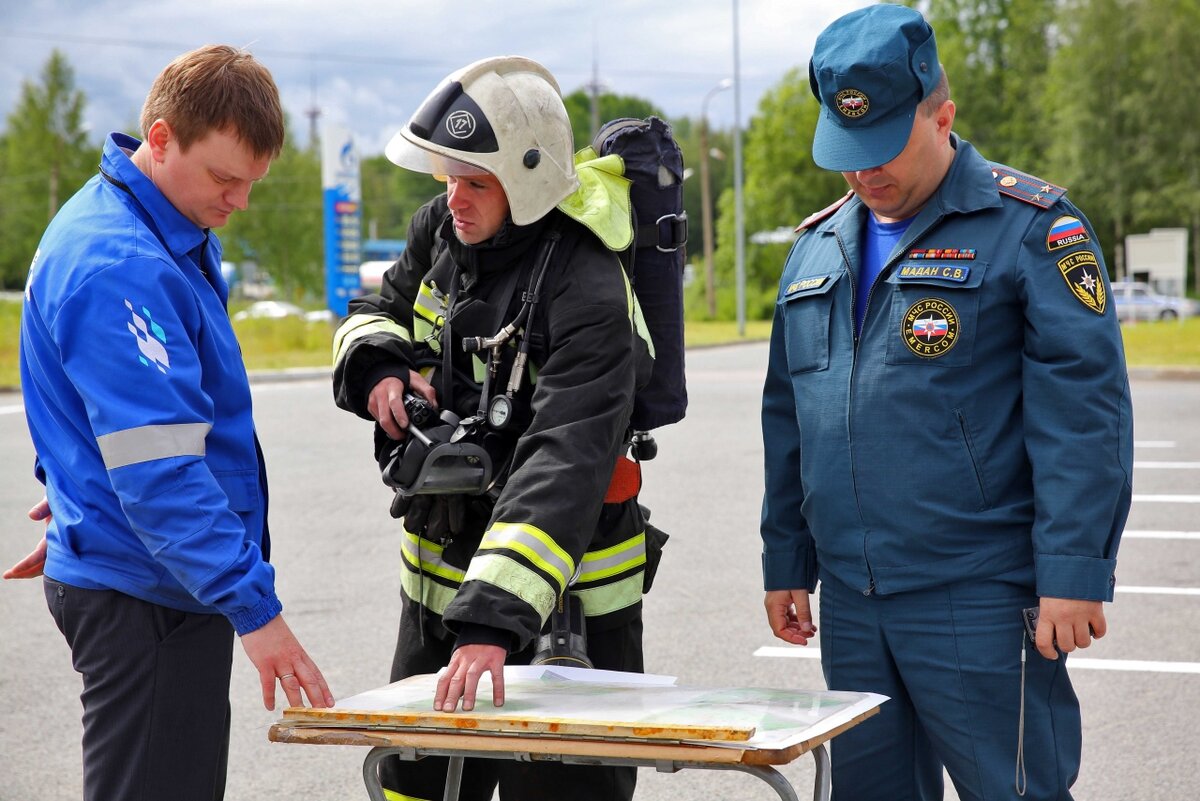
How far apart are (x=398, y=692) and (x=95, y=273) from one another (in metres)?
0.89

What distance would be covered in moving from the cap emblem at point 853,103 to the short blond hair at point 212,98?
1095mm

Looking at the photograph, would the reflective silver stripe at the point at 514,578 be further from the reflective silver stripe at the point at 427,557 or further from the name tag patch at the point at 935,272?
the name tag patch at the point at 935,272

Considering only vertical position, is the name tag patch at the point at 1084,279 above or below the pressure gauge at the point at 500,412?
above

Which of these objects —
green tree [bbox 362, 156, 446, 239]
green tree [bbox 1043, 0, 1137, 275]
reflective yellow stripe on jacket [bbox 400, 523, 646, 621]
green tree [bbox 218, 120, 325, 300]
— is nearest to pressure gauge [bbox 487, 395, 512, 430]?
reflective yellow stripe on jacket [bbox 400, 523, 646, 621]

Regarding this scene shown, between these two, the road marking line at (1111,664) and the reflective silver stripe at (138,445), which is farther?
the road marking line at (1111,664)

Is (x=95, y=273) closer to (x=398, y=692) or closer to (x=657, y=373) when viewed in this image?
(x=398, y=692)

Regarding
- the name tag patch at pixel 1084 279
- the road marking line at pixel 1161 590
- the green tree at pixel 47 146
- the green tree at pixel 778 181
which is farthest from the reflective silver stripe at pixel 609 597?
the green tree at pixel 47 146

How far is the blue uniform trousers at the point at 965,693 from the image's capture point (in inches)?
97.6

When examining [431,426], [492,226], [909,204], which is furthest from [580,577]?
[909,204]

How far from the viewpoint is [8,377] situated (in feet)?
65.9

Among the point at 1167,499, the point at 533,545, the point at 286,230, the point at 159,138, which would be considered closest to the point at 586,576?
the point at 533,545

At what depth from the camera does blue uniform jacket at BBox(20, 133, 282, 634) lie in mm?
2100

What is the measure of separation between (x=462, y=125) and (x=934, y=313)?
986 mm

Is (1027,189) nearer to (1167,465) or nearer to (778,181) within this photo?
(1167,465)
